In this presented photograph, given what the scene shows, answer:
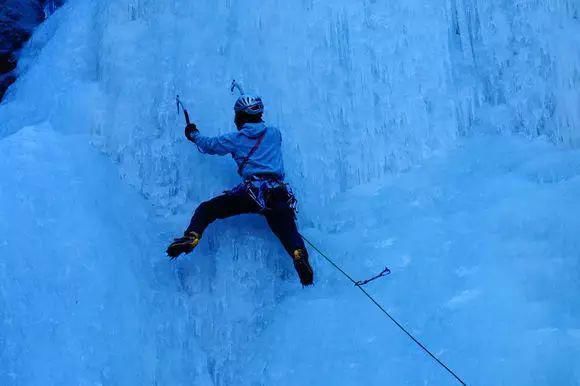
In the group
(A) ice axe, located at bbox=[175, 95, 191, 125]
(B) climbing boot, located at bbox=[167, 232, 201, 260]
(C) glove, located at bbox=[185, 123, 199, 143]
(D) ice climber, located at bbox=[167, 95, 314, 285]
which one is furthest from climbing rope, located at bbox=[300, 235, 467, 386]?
(A) ice axe, located at bbox=[175, 95, 191, 125]

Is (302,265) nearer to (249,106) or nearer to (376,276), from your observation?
(376,276)

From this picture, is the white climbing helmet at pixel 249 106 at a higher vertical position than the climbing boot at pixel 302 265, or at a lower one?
higher

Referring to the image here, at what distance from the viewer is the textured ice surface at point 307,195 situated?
13.8ft

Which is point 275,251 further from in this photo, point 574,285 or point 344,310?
point 574,285

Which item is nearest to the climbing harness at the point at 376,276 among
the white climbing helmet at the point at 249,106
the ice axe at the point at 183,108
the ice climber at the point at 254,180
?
the ice climber at the point at 254,180

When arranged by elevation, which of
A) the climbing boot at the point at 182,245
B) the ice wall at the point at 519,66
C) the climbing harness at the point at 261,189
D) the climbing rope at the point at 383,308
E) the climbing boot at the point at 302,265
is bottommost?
the climbing rope at the point at 383,308

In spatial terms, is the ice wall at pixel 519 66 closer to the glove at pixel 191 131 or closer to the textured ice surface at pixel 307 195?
the textured ice surface at pixel 307 195

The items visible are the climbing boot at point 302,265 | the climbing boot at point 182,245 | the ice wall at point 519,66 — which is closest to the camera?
the climbing boot at point 182,245

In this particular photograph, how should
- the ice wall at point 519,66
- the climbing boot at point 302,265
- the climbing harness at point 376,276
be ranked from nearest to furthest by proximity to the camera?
the climbing boot at point 302,265 < the climbing harness at point 376,276 < the ice wall at point 519,66

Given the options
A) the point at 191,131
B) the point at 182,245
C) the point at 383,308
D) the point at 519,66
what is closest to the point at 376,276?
the point at 383,308

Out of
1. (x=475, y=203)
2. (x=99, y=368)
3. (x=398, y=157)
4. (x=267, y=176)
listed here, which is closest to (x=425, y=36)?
(x=398, y=157)

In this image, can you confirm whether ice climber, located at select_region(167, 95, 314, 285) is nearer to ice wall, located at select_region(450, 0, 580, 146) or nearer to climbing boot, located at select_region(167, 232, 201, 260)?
climbing boot, located at select_region(167, 232, 201, 260)

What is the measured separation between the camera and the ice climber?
450 centimetres

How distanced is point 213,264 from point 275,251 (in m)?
0.46
